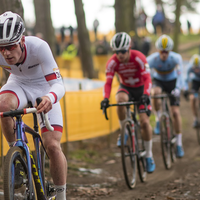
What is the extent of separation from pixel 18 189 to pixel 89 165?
16.6ft

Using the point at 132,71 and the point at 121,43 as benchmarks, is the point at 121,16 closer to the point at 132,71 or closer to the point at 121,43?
the point at 132,71

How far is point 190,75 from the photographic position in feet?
40.3

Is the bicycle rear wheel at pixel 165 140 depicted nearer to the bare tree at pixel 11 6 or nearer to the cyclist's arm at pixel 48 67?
the bare tree at pixel 11 6

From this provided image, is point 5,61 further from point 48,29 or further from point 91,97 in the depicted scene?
point 48,29

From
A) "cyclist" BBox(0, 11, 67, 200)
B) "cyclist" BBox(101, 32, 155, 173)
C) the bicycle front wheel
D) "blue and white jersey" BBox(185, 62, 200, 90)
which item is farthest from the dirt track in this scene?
"blue and white jersey" BBox(185, 62, 200, 90)

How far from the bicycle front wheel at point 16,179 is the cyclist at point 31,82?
470 mm

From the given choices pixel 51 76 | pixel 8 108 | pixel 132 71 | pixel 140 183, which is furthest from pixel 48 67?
pixel 140 183

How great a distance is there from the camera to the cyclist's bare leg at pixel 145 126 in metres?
7.14

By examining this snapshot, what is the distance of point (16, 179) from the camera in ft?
11.7

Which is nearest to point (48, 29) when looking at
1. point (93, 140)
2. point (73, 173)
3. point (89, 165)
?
point (93, 140)

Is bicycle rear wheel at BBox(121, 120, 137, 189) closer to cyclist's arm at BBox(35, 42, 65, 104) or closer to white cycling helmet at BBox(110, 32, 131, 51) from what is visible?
white cycling helmet at BBox(110, 32, 131, 51)

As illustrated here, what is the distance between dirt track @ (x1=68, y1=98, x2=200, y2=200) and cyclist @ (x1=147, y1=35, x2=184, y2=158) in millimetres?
994

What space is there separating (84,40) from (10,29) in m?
13.0

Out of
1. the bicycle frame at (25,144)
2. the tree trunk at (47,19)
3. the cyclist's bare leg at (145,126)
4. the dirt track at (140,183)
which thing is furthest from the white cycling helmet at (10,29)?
the tree trunk at (47,19)
